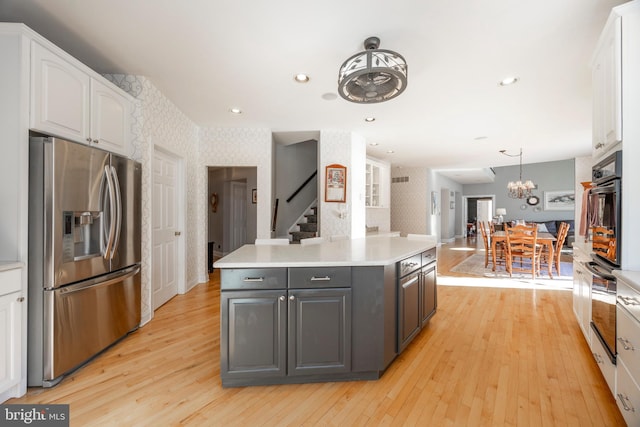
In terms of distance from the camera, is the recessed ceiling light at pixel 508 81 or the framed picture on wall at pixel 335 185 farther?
the framed picture on wall at pixel 335 185

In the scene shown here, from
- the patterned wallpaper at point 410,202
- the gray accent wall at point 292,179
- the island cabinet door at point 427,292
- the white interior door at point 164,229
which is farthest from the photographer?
the patterned wallpaper at point 410,202

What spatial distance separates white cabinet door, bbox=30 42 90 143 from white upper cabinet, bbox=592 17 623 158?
11.7 feet

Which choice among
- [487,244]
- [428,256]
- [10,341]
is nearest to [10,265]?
[10,341]

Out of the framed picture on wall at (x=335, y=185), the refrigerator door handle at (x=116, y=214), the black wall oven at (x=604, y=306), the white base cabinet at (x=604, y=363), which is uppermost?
the framed picture on wall at (x=335, y=185)

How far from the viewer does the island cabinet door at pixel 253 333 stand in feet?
6.05

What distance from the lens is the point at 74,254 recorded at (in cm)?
204

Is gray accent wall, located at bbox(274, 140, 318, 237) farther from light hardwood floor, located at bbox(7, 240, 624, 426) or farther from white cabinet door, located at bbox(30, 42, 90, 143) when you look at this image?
white cabinet door, located at bbox(30, 42, 90, 143)

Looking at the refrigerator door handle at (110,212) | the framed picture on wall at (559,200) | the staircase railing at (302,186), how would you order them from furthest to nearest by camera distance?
the framed picture on wall at (559,200), the staircase railing at (302,186), the refrigerator door handle at (110,212)

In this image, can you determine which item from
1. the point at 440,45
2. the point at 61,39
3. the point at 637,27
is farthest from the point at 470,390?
the point at 61,39

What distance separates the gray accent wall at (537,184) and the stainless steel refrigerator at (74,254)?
13.3m

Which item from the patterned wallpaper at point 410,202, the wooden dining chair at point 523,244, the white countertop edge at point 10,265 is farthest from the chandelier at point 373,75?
the patterned wallpaper at point 410,202

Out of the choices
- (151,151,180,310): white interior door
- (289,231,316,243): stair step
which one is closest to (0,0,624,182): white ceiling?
(151,151,180,310): white interior door

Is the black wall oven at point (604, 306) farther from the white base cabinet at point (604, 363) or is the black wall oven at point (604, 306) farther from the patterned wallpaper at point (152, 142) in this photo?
the patterned wallpaper at point (152, 142)

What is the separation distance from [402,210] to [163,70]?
772 centimetres
